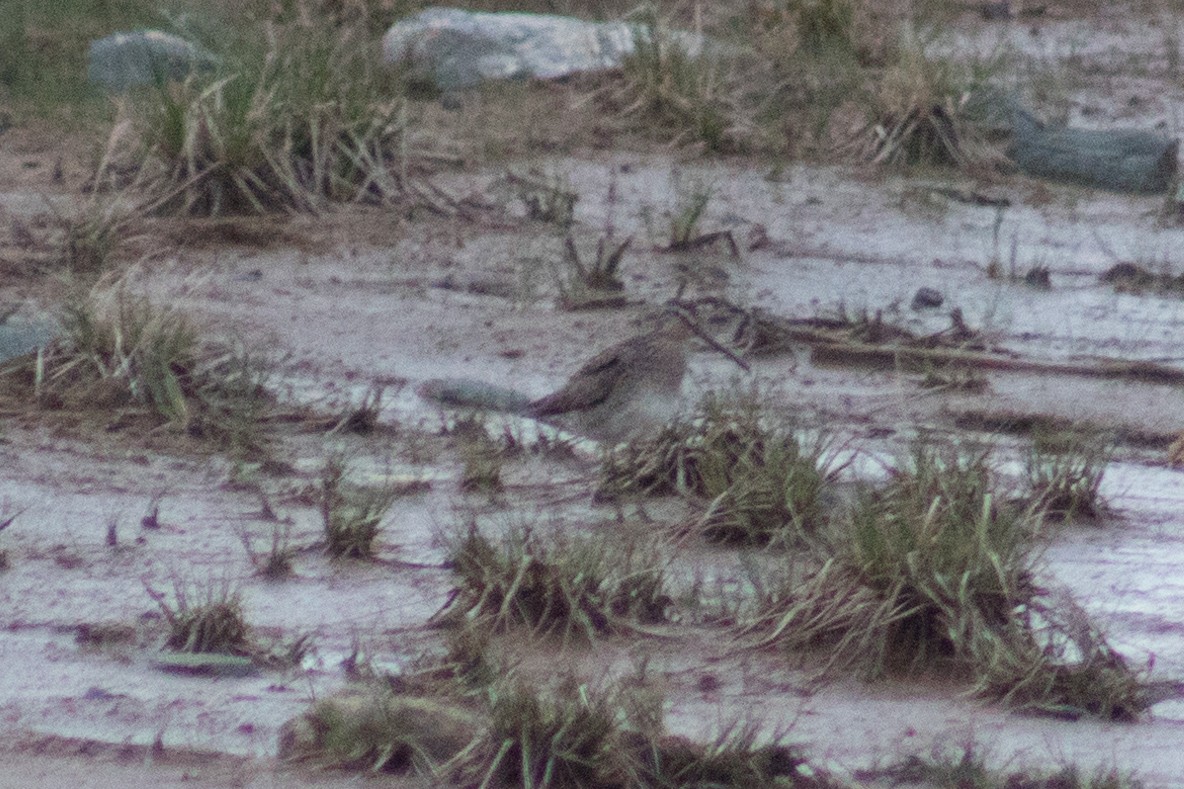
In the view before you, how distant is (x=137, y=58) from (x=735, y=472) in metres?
6.14

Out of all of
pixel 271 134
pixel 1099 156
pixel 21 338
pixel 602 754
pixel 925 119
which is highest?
pixel 271 134

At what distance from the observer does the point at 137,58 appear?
1112 cm

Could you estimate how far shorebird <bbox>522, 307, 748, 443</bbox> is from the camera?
21.4 feet

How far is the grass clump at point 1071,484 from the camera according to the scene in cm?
597

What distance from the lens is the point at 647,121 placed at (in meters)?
11.0

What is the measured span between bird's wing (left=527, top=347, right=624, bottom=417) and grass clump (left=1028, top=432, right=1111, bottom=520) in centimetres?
135

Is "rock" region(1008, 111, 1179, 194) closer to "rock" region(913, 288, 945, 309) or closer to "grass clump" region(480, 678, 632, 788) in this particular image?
"rock" region(913, 288, 945, 309)

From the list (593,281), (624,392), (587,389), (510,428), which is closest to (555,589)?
(624,392)

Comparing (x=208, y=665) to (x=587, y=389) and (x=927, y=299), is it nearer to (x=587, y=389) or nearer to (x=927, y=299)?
(x=587, y=389)

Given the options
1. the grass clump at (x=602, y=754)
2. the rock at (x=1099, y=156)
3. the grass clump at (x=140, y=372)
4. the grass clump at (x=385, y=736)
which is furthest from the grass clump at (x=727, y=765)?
the rock at (x=1099, y=156)

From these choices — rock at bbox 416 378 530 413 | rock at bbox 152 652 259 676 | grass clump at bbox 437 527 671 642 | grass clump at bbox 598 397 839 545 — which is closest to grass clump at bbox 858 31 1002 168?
rock at bbox 416 378 530 413

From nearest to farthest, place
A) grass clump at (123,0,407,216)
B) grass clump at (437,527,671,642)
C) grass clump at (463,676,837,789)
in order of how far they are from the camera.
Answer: grass clump at (463,676,837,789) < grass clump at (437,527,671,642) < grass clump at (123,0,407,216)

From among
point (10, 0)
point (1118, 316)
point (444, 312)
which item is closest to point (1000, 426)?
point (1118, 316)

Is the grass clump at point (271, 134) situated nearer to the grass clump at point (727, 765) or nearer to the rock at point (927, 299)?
the rock at point (927, 299)
